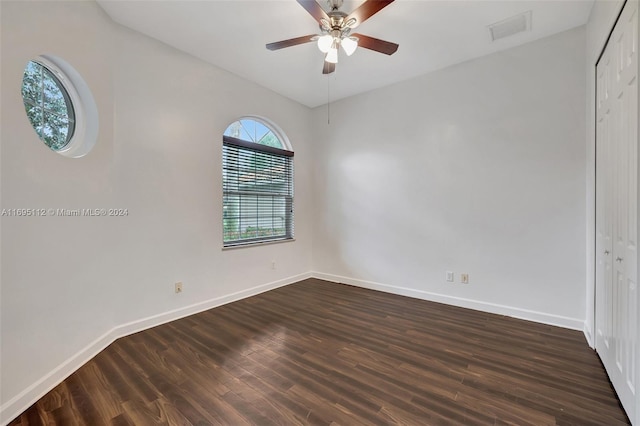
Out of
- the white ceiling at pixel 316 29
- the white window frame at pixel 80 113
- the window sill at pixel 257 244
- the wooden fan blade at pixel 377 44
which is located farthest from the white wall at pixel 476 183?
the white window frame at pixel 80 113

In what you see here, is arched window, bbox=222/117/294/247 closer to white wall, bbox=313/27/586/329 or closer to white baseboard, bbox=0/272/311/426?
white baseboard, bbox=0/272/311/426

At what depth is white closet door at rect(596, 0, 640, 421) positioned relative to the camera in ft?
4.80

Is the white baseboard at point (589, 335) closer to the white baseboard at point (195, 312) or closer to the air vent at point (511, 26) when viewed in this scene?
the white baseboard at point (195, 312)

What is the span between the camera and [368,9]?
6.31 ft

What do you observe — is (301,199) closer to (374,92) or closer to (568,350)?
(374,92)

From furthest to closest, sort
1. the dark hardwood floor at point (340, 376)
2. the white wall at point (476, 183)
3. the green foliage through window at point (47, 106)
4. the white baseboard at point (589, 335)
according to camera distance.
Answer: the white wall at point (476, 183)
the white baseboard at point (589, 335)
the green foliage through window at point (47, 106)
the dark hardwood floor at point (340, 376)

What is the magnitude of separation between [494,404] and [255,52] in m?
3.71

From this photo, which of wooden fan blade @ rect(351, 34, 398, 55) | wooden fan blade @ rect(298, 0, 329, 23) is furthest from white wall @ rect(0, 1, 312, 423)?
wooden fan blade @ rect(351, 34, 398, 55)

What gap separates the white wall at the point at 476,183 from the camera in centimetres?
268

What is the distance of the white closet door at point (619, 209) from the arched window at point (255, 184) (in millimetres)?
3489

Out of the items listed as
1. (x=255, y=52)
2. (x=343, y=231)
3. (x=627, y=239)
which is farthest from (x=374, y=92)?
(x=627, y=239)

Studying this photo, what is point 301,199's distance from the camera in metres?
4.53

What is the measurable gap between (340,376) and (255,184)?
276 cm

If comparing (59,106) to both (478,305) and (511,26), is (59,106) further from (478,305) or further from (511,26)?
(478,305)
